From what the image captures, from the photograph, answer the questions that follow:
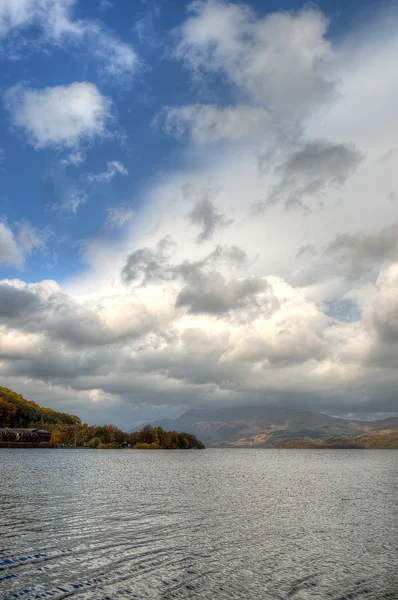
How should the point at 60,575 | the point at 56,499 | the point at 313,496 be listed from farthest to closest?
the point at 313,496
the point at 56,499
the point at 60,575

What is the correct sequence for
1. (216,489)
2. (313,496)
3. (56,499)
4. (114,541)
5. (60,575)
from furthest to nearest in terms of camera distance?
(216,489) → (313,496) → (56,499) → (114,541) → (60,575)

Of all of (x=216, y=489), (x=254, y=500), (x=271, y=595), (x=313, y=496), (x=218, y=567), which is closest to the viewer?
(x=271, y=595)

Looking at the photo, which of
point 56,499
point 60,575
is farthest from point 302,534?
point 56,499

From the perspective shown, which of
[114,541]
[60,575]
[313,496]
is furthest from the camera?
[313,496]

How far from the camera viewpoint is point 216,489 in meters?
95.2

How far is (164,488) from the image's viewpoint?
306 feet

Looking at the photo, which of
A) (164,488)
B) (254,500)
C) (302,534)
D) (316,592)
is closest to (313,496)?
(254,500)

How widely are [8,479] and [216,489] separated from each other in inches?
1765

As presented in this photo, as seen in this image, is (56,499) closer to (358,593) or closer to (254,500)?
(254,500)

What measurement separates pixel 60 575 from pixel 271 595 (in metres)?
15.1

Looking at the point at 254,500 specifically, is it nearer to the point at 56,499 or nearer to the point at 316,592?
the point at 56,499

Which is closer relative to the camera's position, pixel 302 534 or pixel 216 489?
pixel 302 534

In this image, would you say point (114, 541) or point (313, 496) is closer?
point (114, 541)

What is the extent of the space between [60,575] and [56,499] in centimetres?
4015
